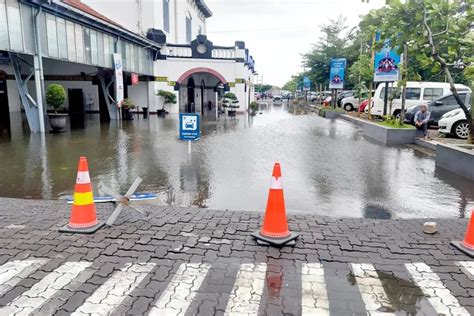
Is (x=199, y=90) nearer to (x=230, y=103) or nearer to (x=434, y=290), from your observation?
(x=230, y=103)

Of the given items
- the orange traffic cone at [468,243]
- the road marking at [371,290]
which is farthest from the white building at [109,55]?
the orange traffic cone at [468,243]

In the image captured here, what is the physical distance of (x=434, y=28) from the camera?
30.6ft

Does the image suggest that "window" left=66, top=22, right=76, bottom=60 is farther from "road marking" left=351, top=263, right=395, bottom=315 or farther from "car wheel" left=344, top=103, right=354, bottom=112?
"car wheel" left=344, top=103, right=354, bottom=112

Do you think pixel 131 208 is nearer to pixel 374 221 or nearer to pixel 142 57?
pixel 374 221

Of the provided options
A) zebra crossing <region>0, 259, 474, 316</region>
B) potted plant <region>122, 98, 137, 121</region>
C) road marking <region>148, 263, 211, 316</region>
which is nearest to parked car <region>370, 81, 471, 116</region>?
potted plant <region>122, 98, 137, 121</region>

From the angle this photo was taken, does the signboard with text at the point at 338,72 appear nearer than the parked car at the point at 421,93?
No

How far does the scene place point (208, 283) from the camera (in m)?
3.30

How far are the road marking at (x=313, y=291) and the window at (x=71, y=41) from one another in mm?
15567

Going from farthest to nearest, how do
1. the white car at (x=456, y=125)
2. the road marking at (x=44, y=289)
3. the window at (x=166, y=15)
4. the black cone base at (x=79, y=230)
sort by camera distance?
the window at (x=166, y=15)
the white car at (x=456, y=125)
the black cone base at (x=79, y=230)
the road marking at (x=44, y=289)

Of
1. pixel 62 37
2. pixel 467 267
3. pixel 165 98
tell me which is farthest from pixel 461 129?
pixel 165 98

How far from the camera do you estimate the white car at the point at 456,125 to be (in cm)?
1207

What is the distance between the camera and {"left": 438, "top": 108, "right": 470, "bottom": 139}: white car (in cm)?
1207

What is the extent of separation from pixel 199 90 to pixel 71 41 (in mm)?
19247

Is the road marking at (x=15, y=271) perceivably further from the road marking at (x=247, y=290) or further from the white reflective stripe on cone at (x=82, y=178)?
the road marking at (x=247, y=290)
